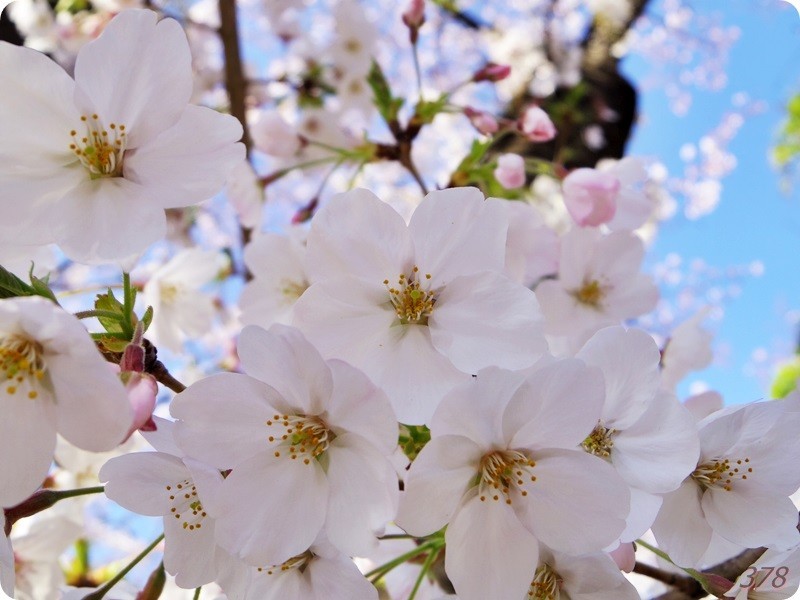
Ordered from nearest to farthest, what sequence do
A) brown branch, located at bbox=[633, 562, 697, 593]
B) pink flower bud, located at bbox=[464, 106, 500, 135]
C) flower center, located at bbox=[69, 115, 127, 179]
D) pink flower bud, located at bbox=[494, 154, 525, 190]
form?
flower center, located at bbox=[69, 115, 127, 179]
brown branch, located at bbox=[633, 562, 697, 593]
pink flower bud, located at bbox=[494, 154, 525, 190]
pink flower bud, located at bbox=[464, 106, 500, 135]

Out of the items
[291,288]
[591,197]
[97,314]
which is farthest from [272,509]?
[591,197]

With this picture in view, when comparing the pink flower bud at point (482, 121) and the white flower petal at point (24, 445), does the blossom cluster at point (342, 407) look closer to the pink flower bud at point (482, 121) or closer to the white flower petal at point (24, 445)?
the white flower petal at point (24, 445)

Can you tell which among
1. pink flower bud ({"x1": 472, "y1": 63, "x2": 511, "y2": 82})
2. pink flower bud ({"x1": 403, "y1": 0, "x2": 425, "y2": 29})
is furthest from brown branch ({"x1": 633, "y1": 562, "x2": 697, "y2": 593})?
pink flower bud ({"x1": 403, "y1": 0, "x2": 425, "y2": 29})

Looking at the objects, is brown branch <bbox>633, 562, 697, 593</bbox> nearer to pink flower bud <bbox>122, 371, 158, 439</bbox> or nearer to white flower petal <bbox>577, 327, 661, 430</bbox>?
white flower petal <bbox>577, 327, 661, 430</bbox>

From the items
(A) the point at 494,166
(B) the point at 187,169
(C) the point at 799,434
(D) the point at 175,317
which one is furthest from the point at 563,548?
(D) the point at 175,317

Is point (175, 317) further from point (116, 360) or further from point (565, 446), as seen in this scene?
point (565, 446)

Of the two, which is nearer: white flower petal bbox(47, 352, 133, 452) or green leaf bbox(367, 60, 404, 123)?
white flower petal bbox(47, 352, 133, 452)

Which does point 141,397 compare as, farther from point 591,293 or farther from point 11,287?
point 591,293

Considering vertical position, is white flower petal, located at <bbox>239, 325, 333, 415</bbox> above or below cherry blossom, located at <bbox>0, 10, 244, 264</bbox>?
below
